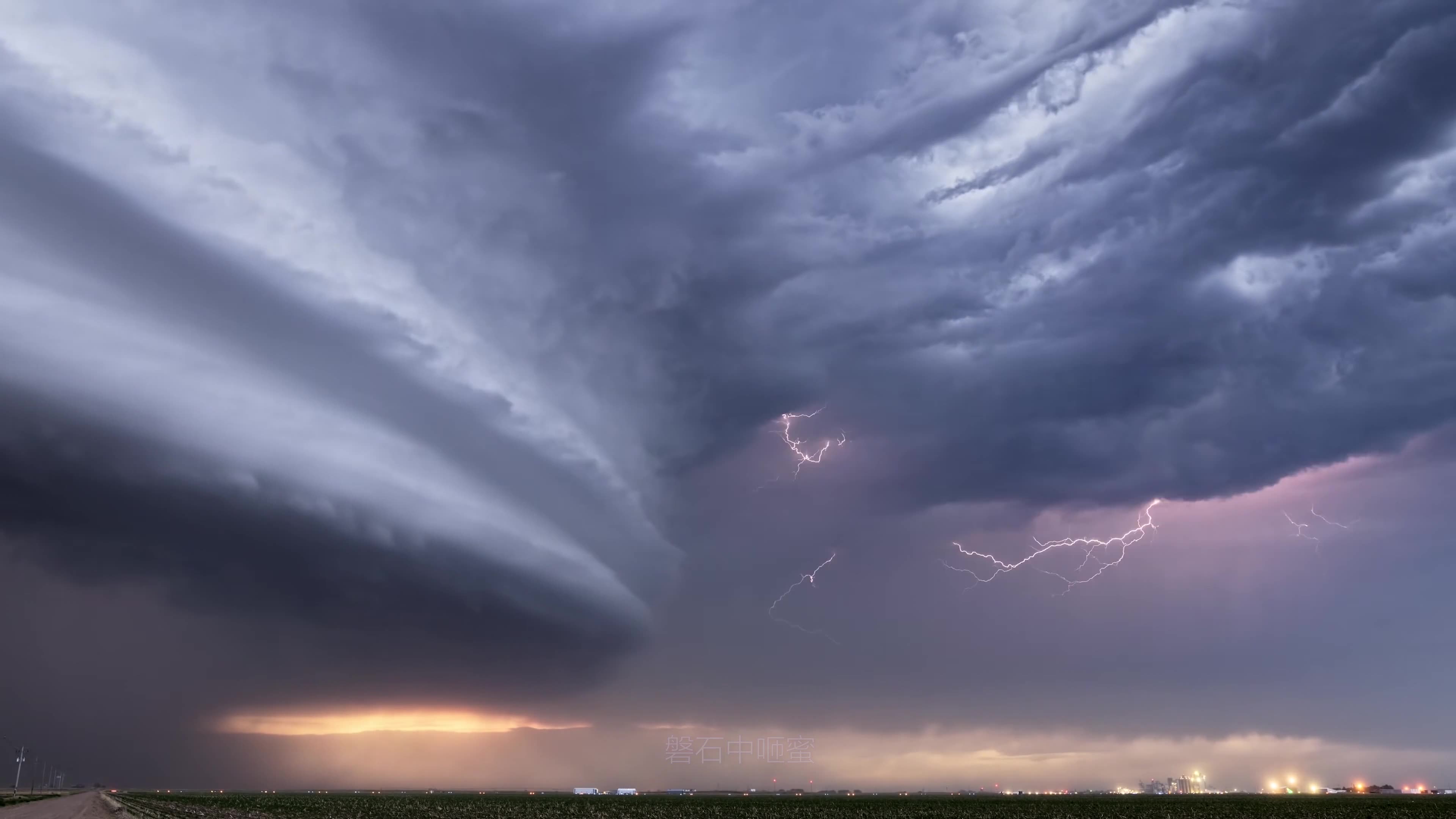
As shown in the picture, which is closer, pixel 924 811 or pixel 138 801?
pixel 924 811

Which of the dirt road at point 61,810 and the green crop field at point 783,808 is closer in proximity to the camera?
the dirt road at point 61,810

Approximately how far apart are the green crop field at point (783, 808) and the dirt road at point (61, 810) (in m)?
3.24

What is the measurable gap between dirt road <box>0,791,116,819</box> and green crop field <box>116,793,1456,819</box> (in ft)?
10.6

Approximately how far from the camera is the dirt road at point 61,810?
3302 inches

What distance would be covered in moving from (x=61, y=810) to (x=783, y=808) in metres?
82.2

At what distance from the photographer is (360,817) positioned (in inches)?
4008

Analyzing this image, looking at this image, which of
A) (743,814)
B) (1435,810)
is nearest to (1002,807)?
(743,814)

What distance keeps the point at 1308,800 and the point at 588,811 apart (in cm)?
11423

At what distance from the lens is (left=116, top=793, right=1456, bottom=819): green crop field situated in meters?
98.4

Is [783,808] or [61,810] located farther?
[783,808]

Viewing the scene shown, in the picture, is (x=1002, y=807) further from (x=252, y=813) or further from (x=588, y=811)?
(x=252, y=813)

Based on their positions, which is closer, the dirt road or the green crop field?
the dirt road

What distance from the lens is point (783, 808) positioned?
13150 cm

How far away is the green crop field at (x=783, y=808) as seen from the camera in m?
98.4
